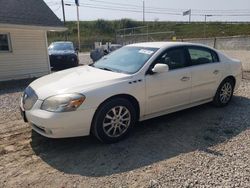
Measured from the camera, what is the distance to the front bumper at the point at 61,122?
376cm

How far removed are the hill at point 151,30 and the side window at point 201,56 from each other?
2761 centimetres

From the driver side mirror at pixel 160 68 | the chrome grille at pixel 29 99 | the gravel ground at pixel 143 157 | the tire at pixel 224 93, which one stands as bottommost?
the gravel ground at pixel 143 157

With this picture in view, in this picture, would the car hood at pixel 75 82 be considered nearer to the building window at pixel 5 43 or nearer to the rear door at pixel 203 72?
the rear door at pixel 203 72

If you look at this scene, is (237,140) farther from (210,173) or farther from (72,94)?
(72,94)

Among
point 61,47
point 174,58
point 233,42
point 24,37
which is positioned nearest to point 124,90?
point 174,58

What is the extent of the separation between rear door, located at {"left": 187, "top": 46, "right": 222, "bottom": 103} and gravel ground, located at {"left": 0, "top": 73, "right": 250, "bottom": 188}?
547 millimetres

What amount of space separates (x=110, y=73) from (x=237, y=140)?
237 cm

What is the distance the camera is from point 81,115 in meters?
3.85

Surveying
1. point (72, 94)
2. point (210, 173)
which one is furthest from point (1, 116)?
point (210, 173)

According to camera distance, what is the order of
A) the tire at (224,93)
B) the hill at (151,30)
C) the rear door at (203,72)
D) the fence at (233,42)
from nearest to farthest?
the rear door at (203,72) → the tire at (224,93) → the fence at (233,42) → the hill at (151,30)

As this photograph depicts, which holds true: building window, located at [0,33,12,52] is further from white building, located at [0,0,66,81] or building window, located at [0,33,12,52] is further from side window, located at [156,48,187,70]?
side window, located at [156,48,187,70]

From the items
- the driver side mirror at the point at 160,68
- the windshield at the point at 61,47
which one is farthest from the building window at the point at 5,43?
the driver side mirror at the point at 160,68

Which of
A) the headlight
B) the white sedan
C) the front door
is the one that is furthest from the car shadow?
the headlight

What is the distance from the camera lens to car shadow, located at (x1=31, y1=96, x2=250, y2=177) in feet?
12.1
